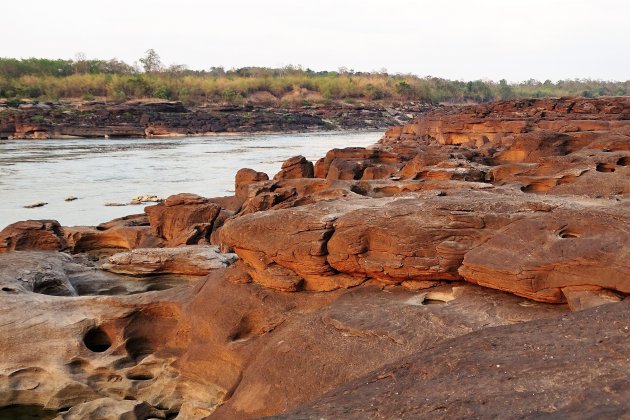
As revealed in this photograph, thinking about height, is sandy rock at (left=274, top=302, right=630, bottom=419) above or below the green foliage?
below

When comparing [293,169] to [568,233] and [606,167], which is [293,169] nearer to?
[606,167]

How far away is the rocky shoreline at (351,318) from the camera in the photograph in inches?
156

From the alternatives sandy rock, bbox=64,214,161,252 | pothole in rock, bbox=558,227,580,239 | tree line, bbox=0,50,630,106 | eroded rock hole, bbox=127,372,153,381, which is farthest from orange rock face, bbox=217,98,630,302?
tree line, bbox=0,50,630,106

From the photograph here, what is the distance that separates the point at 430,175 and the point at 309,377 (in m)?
9.52

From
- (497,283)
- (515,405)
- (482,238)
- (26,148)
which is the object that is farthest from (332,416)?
(26,148)

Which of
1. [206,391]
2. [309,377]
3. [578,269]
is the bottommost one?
[206,391]

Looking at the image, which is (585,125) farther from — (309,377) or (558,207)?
(309,377)

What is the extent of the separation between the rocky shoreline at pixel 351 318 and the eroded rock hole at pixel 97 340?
28 millimetres

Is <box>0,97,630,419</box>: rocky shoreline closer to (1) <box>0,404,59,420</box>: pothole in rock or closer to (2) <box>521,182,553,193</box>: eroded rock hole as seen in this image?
(1) <box>0,404,59,420</box>: pothole in rock

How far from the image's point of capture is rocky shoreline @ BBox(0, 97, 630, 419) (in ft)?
13.0

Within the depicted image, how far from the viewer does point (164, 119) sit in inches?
2589

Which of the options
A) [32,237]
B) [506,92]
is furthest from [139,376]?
[506,92]

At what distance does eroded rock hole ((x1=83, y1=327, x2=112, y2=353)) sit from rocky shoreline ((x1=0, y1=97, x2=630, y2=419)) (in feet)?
0.09

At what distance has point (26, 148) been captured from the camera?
4891 cm
